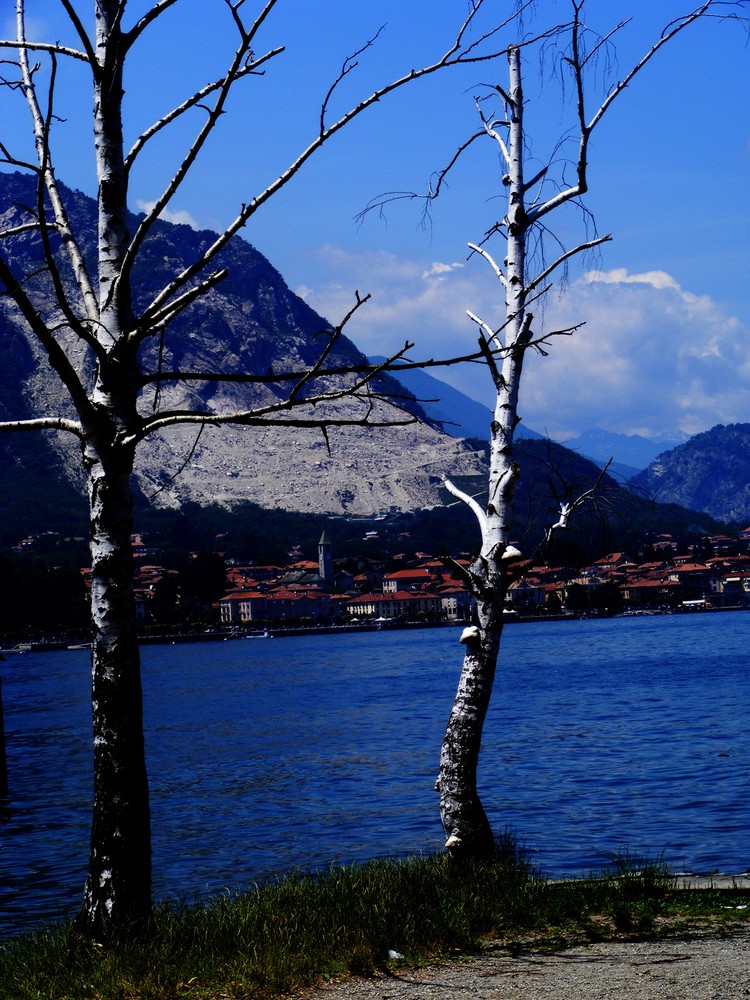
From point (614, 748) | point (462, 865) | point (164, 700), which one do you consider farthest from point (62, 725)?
point (462, 865)

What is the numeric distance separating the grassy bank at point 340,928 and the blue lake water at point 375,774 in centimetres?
675

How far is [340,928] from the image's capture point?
7961 mm

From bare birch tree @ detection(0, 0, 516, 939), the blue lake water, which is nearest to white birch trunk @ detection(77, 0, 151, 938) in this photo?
bare birch tree @ detection(0, 0, 516, 939)

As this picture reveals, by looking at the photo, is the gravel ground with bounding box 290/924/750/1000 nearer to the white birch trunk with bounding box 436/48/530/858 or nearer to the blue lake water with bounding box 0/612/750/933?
the white birch trunk with bounding box 436/48/530/858

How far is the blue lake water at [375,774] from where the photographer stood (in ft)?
69.2

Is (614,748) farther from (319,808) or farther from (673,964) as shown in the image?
(673,964)

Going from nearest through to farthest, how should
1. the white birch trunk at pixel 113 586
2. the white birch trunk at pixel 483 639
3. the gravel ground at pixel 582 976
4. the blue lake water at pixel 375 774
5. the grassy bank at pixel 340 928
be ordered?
the gravel ground at pixel 582 976
the grassy bank at pixel 340 928
the white birch trunk at pixel 113 586
the white birch trunk at pixel 483 639
the blue lake water at pixel 375 774

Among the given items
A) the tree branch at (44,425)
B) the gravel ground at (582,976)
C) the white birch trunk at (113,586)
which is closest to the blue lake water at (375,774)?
the gravel ground at (582,976)

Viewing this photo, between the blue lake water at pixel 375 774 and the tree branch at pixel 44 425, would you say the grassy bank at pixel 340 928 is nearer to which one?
the tree branch at pixel 44 425

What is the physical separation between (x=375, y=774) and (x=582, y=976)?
27766 mm

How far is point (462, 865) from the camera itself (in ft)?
33.8

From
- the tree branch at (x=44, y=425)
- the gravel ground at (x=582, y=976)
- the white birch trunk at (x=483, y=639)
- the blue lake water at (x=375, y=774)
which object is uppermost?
the tree branch at (x=44, y=425)

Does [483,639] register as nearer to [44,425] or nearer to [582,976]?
[582,976]

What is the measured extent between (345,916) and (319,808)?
67.8ft
